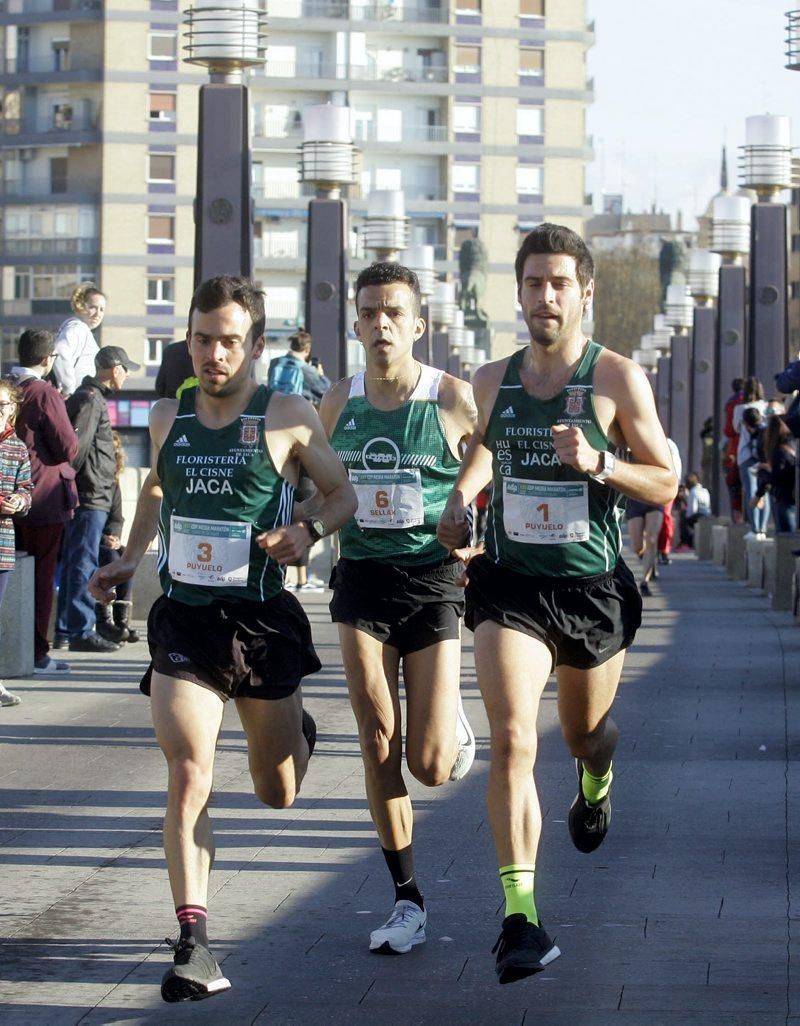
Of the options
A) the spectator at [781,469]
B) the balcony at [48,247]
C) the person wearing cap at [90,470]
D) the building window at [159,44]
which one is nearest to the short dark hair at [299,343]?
the person wearing cap at [90,470]

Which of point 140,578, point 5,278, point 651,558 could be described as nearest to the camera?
point 140,578

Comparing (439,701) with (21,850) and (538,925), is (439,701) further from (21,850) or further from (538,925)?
(21,850)

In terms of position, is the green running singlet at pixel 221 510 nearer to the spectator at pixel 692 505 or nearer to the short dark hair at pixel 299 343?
the short dark hair at pixel 299 343

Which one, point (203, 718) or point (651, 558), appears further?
point (651, 558)

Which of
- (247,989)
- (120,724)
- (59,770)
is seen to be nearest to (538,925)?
(247,989)

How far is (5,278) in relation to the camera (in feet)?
373

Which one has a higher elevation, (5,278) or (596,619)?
(5,278)

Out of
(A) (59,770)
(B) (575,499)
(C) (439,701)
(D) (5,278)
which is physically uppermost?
(D) (5,278)

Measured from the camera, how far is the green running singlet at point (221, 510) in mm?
6891

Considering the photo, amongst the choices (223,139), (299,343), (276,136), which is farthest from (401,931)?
(276,136)

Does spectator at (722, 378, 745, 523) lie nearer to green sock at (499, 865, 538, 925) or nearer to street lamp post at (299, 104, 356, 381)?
street lamp post at (299, 104, 356, 381)

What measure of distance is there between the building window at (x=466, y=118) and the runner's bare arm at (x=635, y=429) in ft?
366

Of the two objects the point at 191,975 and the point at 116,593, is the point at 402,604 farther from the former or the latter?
the point at 116,593

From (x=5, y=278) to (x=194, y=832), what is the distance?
359 ft
